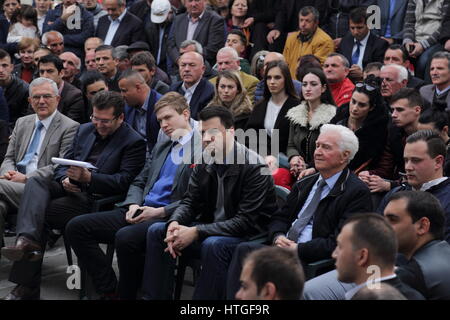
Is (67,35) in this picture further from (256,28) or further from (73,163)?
(73,163)

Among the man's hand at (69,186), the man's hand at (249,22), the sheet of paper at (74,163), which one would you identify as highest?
the man's hand at (249,22)

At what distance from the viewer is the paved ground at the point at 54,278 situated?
20.1 ft

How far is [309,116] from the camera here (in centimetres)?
677

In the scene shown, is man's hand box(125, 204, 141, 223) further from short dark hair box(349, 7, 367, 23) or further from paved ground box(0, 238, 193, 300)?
short dark hair box(349, 7, 367, 23)

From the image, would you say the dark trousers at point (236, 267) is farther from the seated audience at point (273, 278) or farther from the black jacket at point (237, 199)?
the seated audience at point (273, 278)

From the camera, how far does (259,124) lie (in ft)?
23.2

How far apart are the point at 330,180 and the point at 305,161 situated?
4.58 feet

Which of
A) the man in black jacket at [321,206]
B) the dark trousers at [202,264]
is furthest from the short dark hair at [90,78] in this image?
the man in black jacket at [321,206]

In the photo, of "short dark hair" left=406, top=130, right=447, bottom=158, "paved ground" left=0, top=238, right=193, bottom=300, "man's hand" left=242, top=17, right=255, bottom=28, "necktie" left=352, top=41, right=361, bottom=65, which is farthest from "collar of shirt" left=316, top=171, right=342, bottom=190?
"man's hand" left=242, top=17, right=255, bottom=28

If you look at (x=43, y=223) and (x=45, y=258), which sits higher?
(x=43, y=223)

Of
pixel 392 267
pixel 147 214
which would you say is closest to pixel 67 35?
pixel 147 214

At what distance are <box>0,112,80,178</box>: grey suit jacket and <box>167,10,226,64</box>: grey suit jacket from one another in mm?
3238

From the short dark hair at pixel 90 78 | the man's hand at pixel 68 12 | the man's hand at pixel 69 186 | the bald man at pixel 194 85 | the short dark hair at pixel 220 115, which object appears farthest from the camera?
the man's hand at pixel 68 12

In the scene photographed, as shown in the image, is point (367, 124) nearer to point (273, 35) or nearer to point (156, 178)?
point (156, 178)
